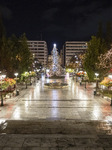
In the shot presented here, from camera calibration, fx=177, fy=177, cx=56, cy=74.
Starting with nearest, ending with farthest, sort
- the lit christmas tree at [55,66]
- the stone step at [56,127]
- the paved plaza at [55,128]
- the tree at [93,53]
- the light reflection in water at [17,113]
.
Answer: the paved plaza at [55,128] < the stone step at [56,127] < the light reflection in water at [17,113] < the tree at [93,53] < the lit christmas tree at [55,66]

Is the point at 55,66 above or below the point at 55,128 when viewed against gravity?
above

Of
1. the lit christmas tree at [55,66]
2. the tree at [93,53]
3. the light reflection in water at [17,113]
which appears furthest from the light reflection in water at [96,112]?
the lit christmas tree at [55,66]

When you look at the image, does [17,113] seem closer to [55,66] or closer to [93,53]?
[93,53]

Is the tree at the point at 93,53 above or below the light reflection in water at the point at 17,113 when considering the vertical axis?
above

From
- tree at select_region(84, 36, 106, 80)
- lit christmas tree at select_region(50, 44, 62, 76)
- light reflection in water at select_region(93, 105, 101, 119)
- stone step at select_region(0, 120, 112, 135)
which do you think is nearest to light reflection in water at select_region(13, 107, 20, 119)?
stone step at select_region(0, 120, 112, 135)

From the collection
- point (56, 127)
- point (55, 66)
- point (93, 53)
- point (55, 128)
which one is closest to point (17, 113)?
point (56, 127)

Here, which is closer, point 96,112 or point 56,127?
point 56,127

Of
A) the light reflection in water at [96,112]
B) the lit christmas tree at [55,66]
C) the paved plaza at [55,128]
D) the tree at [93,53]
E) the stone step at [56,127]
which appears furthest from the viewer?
the lit christmas tree at [55,66]

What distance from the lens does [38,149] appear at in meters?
8.11

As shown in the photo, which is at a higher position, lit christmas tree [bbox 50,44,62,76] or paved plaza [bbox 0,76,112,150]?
lit christmas tree [bbox 50,44,62,76]

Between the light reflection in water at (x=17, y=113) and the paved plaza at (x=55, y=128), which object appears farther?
the light reflection in water at (x=17, y=113)

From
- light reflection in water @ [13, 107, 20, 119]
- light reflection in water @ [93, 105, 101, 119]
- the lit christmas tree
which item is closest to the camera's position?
light reflection in water @ [13, 107, 20, 119]

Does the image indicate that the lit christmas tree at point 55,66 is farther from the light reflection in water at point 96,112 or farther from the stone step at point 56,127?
the stone step at point 56,127

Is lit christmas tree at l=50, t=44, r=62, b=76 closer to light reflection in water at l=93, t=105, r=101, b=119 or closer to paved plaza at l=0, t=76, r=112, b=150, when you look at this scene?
paved plaza at l=0, t=76, r=112, b=150
